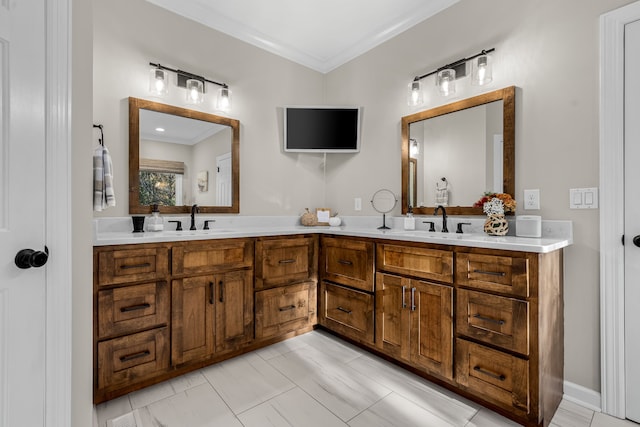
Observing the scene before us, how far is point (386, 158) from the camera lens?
9.22 feet

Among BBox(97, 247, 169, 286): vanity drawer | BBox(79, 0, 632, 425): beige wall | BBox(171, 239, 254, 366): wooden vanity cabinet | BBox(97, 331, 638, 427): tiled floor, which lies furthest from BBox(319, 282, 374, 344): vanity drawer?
BBox(97, 247, 169, 286): vanity drawer

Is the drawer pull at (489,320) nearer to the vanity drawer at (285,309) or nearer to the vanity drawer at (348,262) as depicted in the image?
the vanity drawer at (348,262)

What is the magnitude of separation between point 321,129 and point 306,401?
2373mm

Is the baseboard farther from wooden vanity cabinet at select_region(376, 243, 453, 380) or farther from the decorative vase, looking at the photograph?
the decorative vase

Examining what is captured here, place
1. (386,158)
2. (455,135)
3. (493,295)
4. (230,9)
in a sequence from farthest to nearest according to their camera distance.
→ (386,158) < (230,9) < (455,135) < (493,295)

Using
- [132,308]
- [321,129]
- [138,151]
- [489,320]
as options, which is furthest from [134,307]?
[321,129]

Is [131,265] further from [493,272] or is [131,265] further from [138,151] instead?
[493,272]

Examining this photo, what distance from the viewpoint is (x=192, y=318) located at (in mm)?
1939
